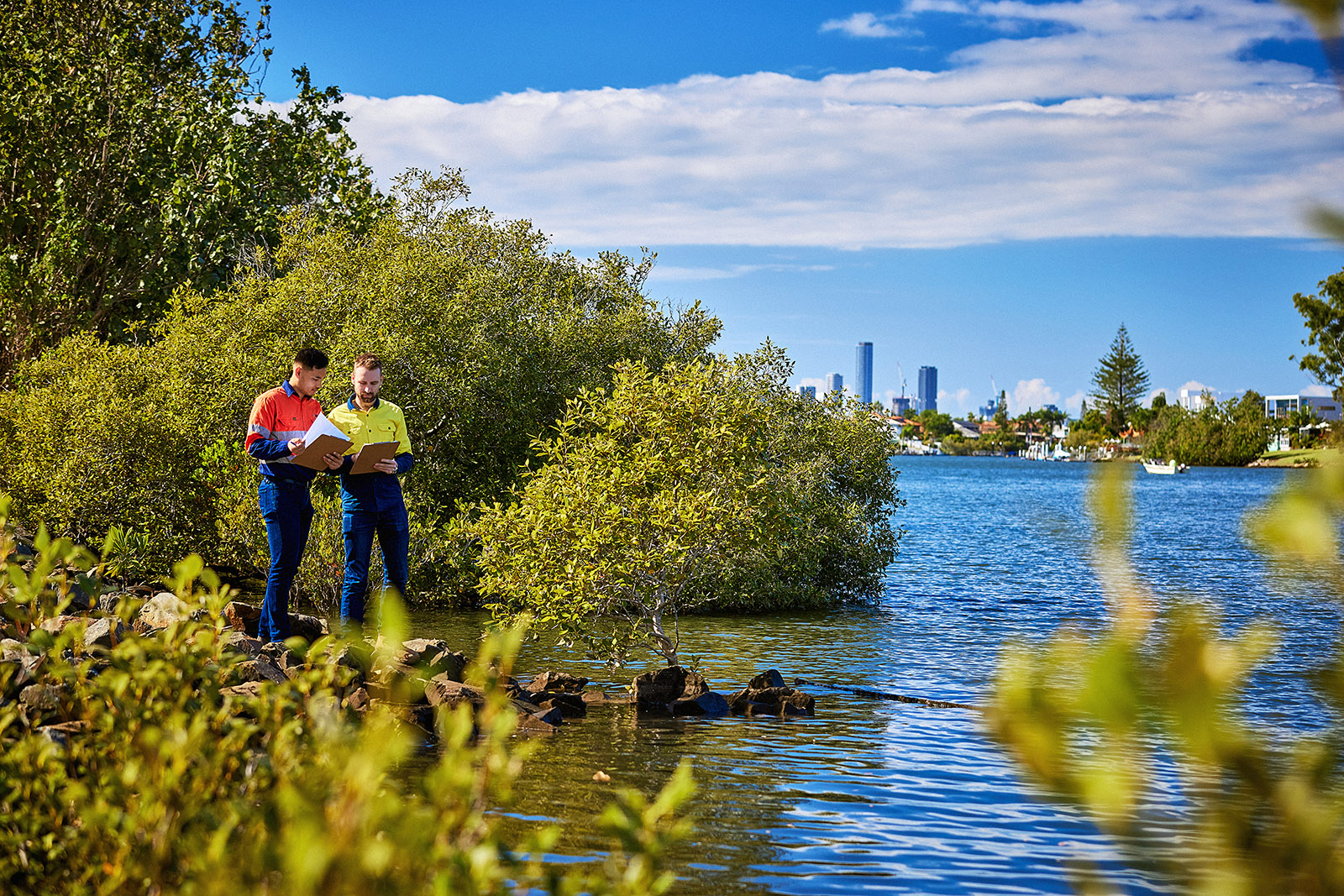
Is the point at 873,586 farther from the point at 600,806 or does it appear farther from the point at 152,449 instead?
the point at 600,806

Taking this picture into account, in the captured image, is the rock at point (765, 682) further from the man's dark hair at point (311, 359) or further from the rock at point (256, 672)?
the man's dark hair at point (311, 359)

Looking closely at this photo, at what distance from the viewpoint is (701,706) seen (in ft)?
35.3

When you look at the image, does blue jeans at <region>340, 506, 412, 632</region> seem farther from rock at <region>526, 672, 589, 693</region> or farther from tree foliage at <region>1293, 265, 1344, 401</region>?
tree foliage at <region>1293, 265, 1344, 401</region>

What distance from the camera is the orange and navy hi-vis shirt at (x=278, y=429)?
987 centimetres

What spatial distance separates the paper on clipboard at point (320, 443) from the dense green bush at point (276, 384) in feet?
25.1

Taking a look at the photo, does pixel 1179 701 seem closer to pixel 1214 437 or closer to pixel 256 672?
pixel 256 672

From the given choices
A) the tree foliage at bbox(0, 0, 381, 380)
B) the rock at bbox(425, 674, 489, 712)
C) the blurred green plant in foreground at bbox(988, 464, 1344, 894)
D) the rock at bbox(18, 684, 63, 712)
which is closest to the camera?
the blurred green plant in foreground at bbox(988, 464, 1344, 894)

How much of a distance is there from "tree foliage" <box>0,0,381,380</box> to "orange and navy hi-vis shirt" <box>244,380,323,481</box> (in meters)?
15.0

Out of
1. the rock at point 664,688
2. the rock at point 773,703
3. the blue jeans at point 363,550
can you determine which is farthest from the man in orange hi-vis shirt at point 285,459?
the rock at point 773,703

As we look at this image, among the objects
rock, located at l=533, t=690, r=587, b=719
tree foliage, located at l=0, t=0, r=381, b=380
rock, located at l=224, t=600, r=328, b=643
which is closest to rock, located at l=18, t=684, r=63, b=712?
rock, located at l=224, t=600, r=328, b=643

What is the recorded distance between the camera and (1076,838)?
700cm

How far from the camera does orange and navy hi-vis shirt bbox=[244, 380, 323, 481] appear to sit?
32.4ft

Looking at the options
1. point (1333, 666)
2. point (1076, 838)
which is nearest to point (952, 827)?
point (1076, 838)

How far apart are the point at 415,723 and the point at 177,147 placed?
2011 cm
